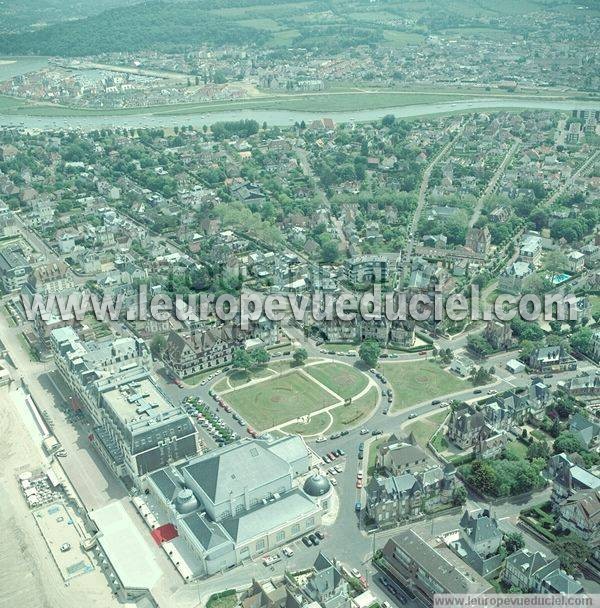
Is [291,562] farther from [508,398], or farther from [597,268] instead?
Answer: [597,268]

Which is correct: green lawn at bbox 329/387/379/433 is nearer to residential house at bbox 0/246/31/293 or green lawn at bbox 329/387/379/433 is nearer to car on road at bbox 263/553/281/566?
car on road at bbox 263/553/281/566

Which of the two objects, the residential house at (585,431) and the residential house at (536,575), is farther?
the residential house at (585,431)

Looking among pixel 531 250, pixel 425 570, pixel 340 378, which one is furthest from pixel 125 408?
pixel 531 250

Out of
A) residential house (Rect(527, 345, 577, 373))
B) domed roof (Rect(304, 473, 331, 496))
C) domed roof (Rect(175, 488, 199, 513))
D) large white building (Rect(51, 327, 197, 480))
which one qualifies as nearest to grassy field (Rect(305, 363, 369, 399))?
domed roof (Rect(304, 473, 331, 496))

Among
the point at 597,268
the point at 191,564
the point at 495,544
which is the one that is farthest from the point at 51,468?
the point at 597,268

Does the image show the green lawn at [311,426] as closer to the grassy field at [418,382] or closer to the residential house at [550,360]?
the grassy field at [418,382]

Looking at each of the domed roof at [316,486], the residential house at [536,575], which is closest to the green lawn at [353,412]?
the domed roof at [316,486]
